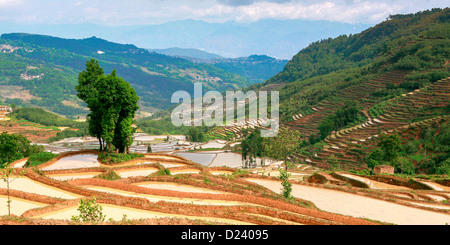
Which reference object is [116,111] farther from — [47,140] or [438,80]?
[47,140]

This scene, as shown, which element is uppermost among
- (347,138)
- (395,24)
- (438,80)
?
(395,24)

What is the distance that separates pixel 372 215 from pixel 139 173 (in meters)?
12.5

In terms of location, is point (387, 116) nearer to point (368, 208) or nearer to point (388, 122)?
point (388, 122)

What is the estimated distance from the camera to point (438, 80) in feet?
193

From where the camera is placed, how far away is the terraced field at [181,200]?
11.2m

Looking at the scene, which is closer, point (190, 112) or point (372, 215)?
point (372, 215)

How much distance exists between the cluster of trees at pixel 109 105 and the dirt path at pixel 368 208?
11.8 m

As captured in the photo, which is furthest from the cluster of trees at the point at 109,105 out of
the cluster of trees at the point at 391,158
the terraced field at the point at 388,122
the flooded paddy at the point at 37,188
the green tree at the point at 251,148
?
the green tree at the point at 251,148

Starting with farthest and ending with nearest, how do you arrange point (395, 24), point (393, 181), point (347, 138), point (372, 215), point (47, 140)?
point (395, 24) → point (47, 140) → point (347, 138) → point (393, 181) → point (372, 215)

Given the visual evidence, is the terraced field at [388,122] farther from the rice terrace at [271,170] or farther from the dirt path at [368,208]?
the dirt path at [368,208]

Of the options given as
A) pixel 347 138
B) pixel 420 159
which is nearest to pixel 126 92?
pixel 420 159

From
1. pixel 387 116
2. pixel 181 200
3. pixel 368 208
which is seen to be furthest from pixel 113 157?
pixel 387 116
